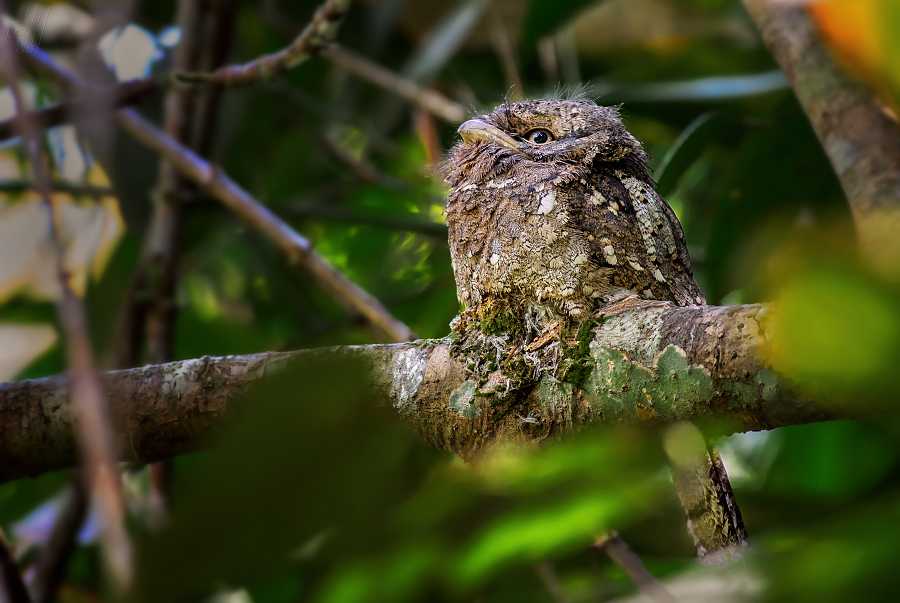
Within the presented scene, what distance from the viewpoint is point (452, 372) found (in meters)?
1.56

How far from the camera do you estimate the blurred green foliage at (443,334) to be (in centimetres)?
49

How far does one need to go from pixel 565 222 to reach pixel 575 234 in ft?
0.12

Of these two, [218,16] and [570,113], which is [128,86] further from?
[570,113]

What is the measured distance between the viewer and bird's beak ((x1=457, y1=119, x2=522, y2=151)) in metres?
2.03

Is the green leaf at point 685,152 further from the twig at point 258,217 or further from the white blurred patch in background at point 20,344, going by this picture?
the white blurred patch in background at point 20,344

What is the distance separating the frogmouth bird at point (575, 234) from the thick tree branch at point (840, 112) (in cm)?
46

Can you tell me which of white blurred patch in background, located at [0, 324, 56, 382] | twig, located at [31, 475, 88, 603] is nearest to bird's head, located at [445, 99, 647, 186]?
twig, located at [31, 475, 88, 603]

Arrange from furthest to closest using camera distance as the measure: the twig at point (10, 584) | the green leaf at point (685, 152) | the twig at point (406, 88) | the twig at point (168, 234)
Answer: the twig at point (406, 88), the twig at point (168, 234), the green leaf at point (685, 152), the twig at point (10, 584)

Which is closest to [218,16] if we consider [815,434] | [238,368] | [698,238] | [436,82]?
[436,82]

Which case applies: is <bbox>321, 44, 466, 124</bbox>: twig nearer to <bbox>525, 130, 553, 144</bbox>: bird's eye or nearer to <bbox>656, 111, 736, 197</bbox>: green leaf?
<bbox>525, 130, 553, 144</bbox>: bird's eye

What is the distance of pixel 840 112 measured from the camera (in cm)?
195

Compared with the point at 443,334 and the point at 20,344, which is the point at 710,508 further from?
the point at 20,344

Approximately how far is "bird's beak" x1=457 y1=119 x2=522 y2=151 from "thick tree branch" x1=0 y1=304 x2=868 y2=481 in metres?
0.70

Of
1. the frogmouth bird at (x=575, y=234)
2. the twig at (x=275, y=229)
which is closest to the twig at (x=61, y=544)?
the twig at (x=275, y=229)
